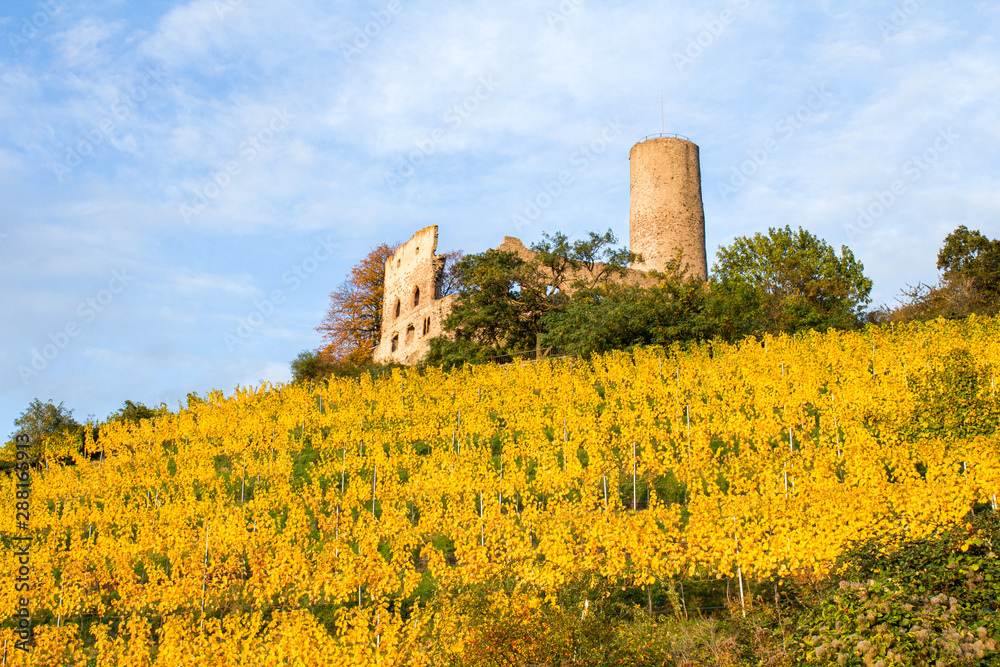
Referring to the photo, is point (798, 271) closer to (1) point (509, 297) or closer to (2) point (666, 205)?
(2) point (666, 205)

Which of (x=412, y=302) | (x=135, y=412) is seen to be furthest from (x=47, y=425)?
(x=412, y=302)

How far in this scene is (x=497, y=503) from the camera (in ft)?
36.9

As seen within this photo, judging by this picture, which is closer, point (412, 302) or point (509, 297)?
point (509, 297)

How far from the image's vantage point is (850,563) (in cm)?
825

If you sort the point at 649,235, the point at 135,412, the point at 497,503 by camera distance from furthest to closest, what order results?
the point at 649,235 < the point at 135,412 < the point at 497,503

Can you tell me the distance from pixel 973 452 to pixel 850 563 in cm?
250

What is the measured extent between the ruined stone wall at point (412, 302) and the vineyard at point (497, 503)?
45.9 feet

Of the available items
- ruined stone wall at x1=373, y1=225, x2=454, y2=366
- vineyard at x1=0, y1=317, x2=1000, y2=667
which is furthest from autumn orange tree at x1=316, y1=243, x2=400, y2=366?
vineyard at x1=0, y1=317, x2=1000, y2=667

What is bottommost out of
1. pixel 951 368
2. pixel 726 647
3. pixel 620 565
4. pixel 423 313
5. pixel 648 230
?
pixel 726 647

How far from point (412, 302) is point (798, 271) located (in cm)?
1639

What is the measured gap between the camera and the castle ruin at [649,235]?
112 ft

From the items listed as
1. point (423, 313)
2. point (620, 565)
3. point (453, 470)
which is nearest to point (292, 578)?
point (453, 470)

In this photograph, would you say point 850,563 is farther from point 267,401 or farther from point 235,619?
point 267,401

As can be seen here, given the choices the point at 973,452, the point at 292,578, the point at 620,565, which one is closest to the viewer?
the point at 620,565
